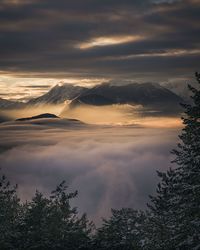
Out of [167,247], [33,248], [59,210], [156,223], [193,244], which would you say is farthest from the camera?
[59,210]

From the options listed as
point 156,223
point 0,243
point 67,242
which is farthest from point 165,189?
point 0,243

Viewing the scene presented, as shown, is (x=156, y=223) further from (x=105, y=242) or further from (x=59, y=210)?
(x=59, y=210)

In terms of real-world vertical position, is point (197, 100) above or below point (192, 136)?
above

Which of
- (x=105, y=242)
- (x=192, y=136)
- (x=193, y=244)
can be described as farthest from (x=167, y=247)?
(x=105, y=242)

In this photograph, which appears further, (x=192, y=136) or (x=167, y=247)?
(x=167, y=247)

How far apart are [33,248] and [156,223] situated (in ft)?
49.7

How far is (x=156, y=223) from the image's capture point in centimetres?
5425

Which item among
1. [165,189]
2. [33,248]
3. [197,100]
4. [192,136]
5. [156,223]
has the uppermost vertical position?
[197,100]

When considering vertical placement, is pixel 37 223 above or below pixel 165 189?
below

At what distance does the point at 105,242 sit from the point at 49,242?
656 cm

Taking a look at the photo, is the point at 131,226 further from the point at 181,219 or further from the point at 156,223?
the point at 181,219

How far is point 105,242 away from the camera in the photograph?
61.6m

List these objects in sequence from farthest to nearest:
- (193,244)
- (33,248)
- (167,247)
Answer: (33,248) < (167,247) < (193,244)

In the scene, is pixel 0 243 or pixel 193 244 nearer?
pixel 193 244
